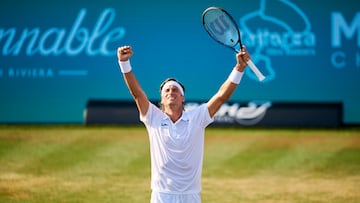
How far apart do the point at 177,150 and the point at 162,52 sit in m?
12.7

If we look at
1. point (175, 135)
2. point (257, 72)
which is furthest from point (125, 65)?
point (257, 72)

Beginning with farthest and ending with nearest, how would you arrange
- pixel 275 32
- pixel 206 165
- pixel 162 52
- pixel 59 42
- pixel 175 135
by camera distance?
pixel 162 52
pixel 59 42
pixel 275 32
pixel 206 165
pixel 175 135

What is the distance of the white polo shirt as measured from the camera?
8156 millimetres

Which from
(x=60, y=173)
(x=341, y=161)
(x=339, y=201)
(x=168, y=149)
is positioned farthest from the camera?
(x=341, y=161)

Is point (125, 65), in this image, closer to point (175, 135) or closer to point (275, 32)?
point (175, 135)

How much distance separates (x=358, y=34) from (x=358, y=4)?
72cm

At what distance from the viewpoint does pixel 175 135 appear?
26.9 feet

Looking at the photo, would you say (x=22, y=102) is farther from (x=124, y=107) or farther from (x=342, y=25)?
(x=342, y=25)

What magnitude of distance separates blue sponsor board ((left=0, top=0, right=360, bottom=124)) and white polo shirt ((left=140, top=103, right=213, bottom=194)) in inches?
473

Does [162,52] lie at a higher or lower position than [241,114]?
higher

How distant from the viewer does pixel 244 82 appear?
20.3m

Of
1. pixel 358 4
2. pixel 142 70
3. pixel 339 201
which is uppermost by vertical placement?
pixel 358 4

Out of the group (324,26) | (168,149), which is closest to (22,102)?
(324,26)

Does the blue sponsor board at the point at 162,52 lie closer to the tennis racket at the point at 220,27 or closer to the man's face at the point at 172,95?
the tennis racket at the point at 220,27
